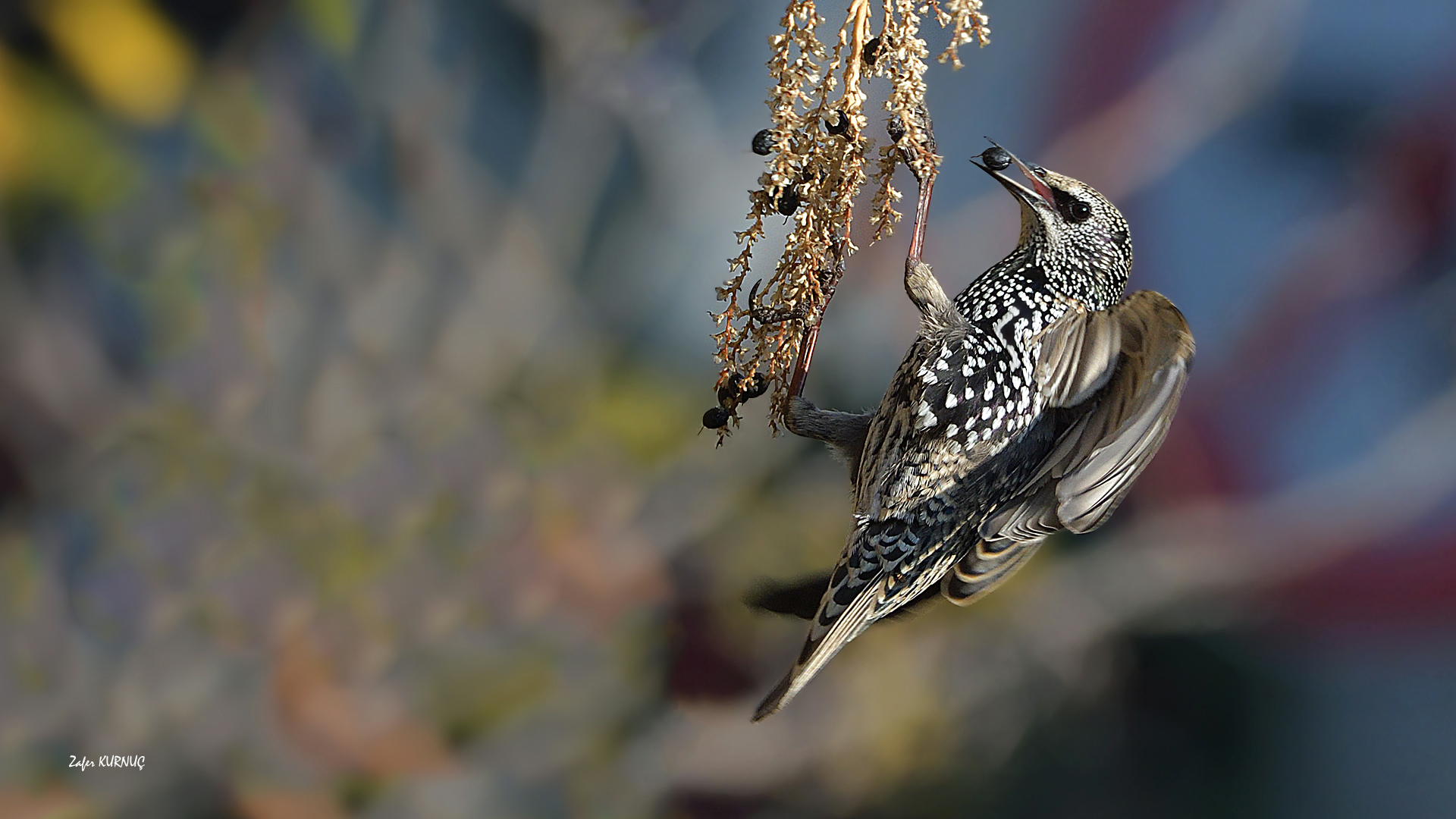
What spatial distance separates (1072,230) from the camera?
81 centimetres

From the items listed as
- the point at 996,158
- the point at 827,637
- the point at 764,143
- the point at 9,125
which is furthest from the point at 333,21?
the point at 827,637

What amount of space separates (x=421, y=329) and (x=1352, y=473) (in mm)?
1054

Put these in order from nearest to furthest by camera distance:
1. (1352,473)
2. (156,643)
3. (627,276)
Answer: (156,643)
(627,276)
(1352,473)

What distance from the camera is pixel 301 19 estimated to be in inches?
32.3

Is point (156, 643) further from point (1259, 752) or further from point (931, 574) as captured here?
point (1259, 752)

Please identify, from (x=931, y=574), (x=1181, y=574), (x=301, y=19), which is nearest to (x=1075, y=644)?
(x=1181, y=574)

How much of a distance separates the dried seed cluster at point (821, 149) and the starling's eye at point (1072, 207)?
14 centimetres

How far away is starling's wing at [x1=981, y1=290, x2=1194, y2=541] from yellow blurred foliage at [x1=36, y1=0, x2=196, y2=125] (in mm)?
797

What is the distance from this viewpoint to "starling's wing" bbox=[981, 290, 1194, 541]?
74 cm

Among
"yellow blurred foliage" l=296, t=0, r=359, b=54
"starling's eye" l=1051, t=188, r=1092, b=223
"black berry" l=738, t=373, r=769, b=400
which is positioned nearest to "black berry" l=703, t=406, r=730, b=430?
"black berry" l=738, t=373, r=769, b=400

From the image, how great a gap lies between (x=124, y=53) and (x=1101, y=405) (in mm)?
887

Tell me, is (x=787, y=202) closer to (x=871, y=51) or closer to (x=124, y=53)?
(x=871, y=51)

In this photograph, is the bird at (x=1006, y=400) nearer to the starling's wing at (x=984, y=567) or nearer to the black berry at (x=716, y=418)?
the starling's wing at (x=984, y=567)

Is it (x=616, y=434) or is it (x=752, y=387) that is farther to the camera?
(x=616, y=434)
